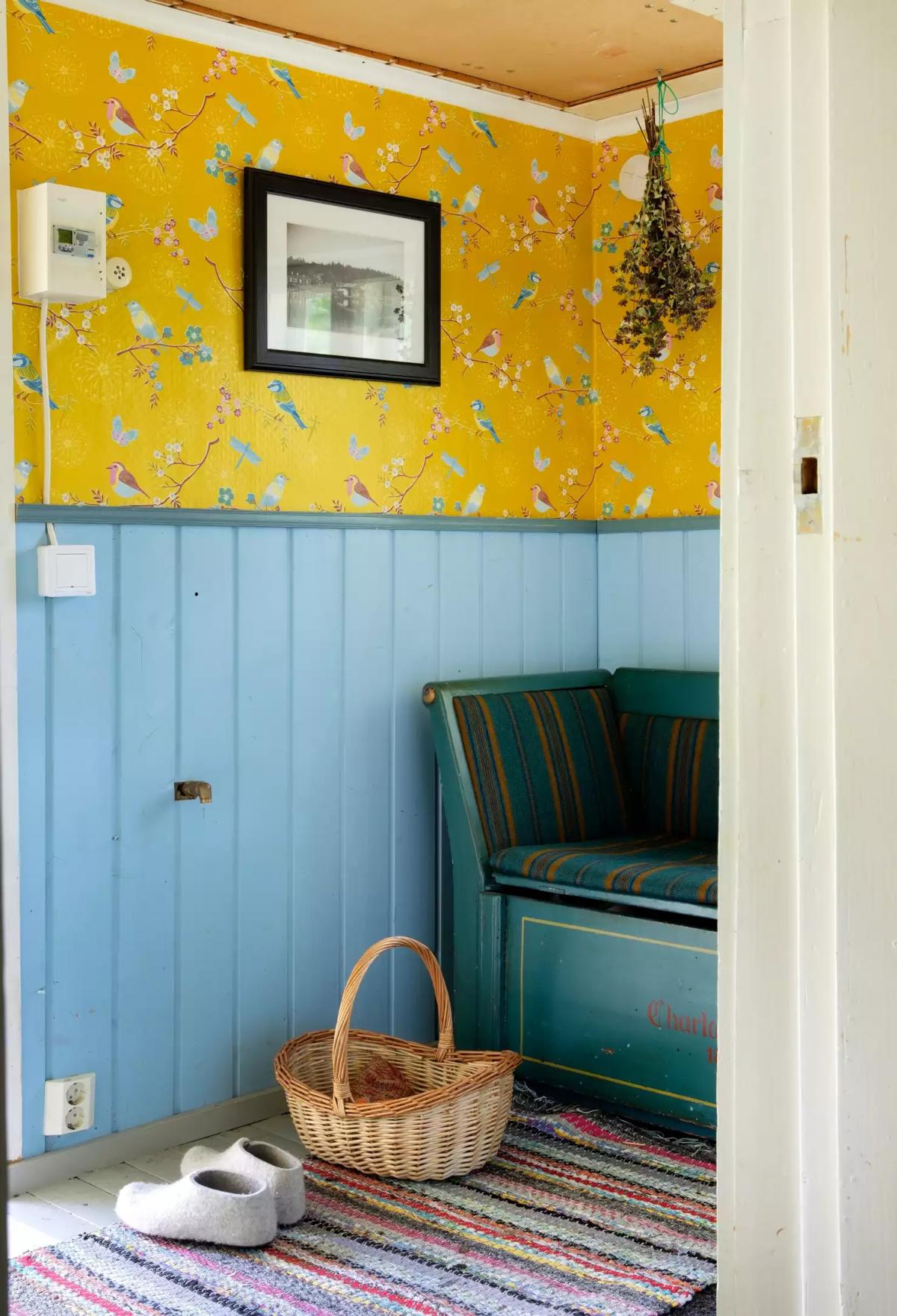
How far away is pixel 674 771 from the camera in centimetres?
377

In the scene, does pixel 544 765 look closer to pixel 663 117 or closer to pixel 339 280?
pixel 339 280

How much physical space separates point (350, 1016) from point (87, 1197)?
0.64 metres

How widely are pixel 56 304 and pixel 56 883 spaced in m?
1.19

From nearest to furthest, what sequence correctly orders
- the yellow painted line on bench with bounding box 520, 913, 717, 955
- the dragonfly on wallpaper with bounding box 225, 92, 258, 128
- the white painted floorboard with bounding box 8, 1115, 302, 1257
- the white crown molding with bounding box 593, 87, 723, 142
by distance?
the white painted floorboard with bounding box 8, 1115, 302, 1257, the yellow painted line on bench with bounding box 520, 913, 717, 955, the dragonfly on wallpaper with bounding box 225, 92, 258, 128, the white crown molding with bounding box 593, 87, 723, 142

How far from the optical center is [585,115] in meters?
4.03

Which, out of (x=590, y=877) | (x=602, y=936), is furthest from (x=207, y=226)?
(x=602, y=936)

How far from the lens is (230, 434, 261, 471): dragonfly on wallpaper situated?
3307 mm

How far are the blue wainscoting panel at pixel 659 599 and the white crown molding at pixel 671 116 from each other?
3.61 ft

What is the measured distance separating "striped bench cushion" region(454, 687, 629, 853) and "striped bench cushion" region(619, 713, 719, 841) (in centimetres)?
5

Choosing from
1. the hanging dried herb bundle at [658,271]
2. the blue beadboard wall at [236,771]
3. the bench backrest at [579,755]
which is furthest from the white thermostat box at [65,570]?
the hanging dried herb bundle at [658,271]

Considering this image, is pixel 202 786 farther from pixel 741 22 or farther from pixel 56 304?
pixel 741 22

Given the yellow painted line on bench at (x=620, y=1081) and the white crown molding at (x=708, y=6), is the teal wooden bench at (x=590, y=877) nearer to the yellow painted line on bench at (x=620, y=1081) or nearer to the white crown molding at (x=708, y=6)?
the yellow painted line on bench at (x=620, y=1081)

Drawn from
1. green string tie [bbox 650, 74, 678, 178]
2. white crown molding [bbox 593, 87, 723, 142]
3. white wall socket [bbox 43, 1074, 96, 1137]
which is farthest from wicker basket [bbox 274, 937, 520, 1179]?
white crown molding [bbox 593, 87, 723, 142]

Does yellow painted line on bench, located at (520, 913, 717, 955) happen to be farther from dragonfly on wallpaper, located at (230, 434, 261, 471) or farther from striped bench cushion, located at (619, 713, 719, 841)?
dragonfly on wallpaper, located at (230, 434, 261, 471)
